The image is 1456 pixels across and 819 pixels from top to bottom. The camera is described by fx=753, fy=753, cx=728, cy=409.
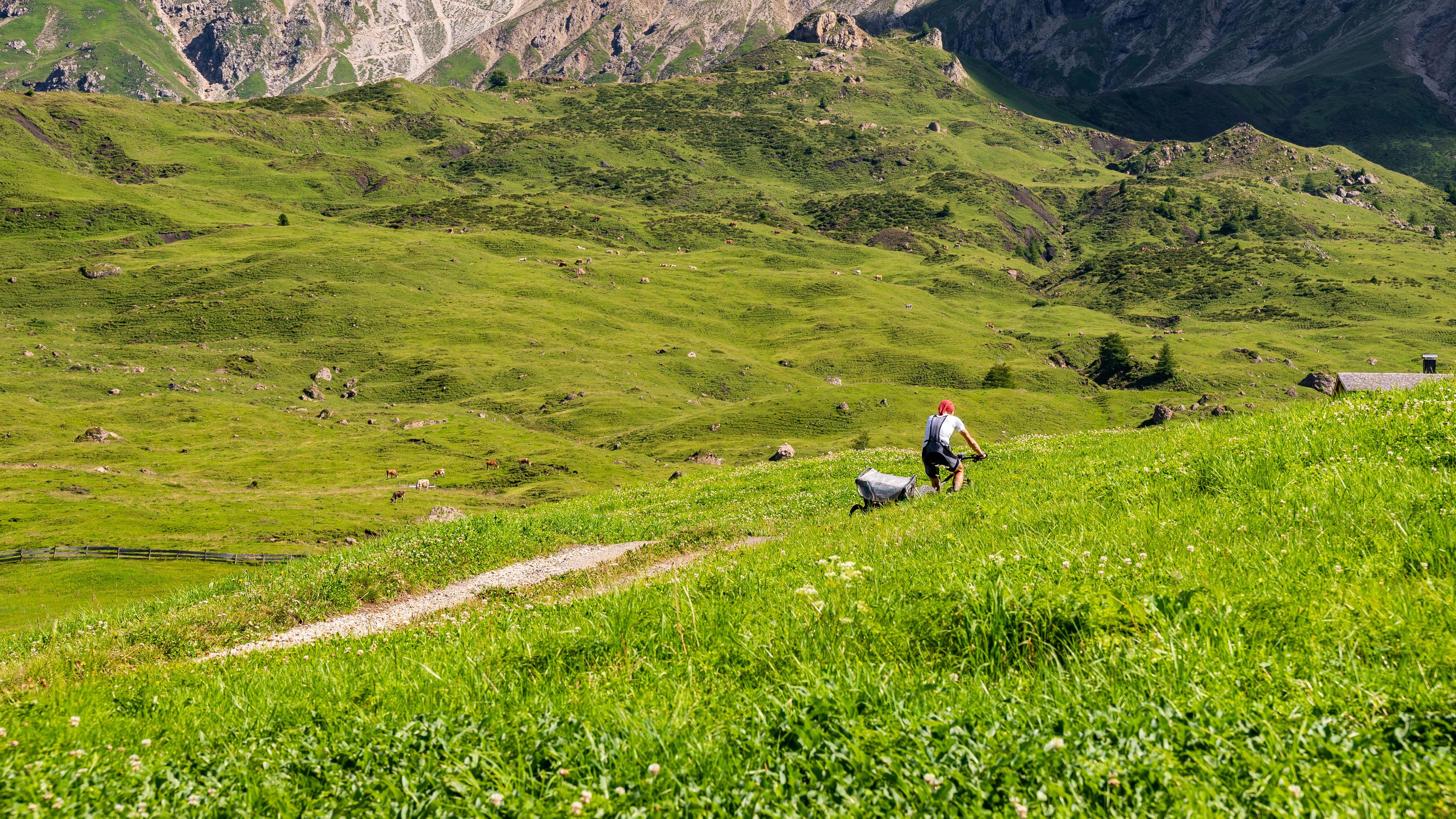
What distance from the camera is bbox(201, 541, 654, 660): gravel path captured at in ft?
42.3

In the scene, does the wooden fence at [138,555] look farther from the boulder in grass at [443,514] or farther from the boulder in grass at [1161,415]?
the boulder in grass at [1161,415]

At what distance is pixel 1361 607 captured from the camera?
16.9 feet

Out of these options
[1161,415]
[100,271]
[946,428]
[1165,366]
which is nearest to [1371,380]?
[946,428]

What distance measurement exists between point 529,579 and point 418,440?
11244 centimetres

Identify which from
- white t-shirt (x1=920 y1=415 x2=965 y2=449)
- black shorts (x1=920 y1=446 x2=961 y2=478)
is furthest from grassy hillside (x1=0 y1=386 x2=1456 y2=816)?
white t-shirt (x1=920 y1=415 x2=965 y2=449)

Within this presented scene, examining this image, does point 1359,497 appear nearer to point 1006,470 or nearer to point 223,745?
point 223,745

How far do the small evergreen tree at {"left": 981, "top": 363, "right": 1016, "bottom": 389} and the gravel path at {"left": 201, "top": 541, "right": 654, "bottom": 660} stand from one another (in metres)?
150

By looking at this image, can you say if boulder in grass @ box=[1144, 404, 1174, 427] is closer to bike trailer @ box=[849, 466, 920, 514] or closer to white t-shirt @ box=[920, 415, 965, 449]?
white t-shirt @ box=[920, 415, 965, 449]

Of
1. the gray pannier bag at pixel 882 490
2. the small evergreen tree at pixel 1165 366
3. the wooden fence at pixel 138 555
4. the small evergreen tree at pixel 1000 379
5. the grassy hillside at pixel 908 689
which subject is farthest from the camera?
the small evergreen tree at pixel 1165 366

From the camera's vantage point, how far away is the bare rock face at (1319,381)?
513 feet

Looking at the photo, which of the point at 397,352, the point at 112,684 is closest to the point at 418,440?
the point at 397,352

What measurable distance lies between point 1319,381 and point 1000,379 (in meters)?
68.1

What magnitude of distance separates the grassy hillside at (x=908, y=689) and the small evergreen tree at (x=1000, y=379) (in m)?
158

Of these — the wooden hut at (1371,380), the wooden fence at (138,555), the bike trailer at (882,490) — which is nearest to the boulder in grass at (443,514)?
the wooden fence at (138,555)
